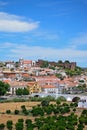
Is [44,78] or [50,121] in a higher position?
[44,78]

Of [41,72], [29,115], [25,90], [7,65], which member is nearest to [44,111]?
[29,115]

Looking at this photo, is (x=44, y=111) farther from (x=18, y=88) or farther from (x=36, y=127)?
(x=18, y=88)

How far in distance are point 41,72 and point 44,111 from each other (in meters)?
73.5

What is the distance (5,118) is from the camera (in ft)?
129

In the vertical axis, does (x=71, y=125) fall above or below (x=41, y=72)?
below

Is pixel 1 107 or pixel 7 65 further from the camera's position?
pixel 7 65

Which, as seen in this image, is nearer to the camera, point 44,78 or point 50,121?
point 50,121

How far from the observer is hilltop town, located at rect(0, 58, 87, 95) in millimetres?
82250

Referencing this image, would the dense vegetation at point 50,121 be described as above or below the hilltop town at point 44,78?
below

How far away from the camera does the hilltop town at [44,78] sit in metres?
82.2

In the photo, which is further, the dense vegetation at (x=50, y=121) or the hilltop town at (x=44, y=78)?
the hilltop town at (x=44, y=78)

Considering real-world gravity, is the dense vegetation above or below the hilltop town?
below

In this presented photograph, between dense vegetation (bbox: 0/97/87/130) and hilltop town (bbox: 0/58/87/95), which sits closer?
dense vegetation (bbox: 0/97/87/130)

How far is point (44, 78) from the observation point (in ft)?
325
